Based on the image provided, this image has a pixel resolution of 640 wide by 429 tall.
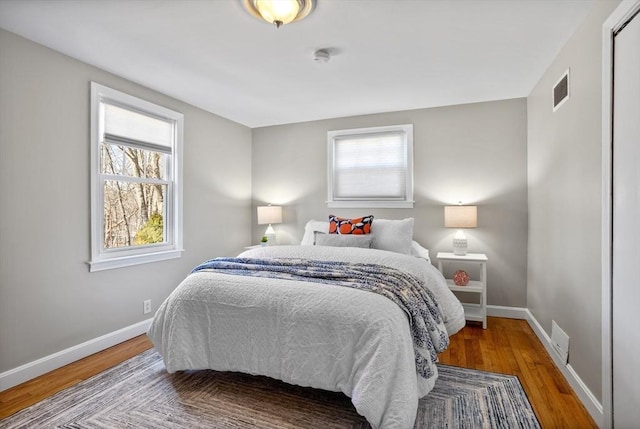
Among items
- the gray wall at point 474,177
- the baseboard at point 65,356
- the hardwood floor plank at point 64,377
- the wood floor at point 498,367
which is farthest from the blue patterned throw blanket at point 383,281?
the gray wall at point 474,177

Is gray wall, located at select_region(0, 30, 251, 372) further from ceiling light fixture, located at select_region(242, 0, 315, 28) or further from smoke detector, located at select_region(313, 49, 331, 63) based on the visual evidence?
smoke detector, located at select_region(313, 49, 331, 63)

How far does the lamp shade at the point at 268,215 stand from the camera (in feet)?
14.9

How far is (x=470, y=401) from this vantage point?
213cm

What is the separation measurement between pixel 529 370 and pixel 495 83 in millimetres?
2521

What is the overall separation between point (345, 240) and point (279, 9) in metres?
2.03

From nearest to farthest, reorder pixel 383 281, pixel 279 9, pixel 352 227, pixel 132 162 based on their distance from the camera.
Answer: pixel 279 9 → pixel 383 281 → pixel 132 162 → pixel 352 227

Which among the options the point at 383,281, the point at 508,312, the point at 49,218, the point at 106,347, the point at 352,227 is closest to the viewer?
the point at 383,281

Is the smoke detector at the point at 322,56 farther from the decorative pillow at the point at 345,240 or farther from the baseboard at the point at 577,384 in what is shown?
the baseboard at the point at 577,384

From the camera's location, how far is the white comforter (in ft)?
5.77

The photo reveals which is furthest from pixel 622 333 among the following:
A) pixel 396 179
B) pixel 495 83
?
pixel 396 179

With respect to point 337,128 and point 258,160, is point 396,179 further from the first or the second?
point 258,160

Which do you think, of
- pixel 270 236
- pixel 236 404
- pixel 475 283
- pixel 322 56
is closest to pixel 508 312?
pixel 475 283

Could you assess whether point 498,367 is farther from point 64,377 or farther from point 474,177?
point 64,377

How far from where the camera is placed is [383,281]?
2.22 m
